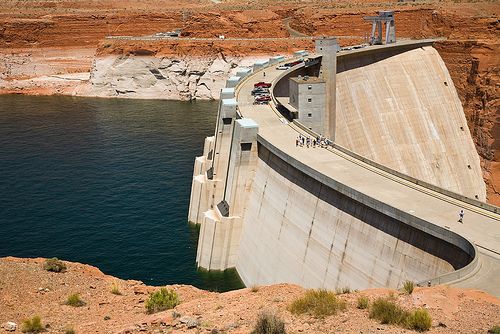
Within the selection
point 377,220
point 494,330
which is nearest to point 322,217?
point 377,220

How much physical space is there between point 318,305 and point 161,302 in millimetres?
8268

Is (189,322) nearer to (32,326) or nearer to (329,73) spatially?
(32,326)

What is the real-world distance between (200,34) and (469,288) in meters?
97.3

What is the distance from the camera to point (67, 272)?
105ft

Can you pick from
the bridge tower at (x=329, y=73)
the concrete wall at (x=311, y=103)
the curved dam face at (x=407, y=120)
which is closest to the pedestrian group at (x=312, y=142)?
the concrete wall at (x=311, y=103)

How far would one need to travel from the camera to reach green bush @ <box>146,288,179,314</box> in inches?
1001

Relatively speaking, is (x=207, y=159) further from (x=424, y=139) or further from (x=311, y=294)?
(x=311, y=294)

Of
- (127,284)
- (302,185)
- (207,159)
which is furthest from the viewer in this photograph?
(207,159)

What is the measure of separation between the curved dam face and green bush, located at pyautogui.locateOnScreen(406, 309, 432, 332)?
40.8 meters

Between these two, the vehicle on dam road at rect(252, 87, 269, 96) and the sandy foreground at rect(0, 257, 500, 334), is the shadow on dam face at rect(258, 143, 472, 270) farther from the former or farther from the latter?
the vehicle on dam road at rect(252, 87, 269, 96)

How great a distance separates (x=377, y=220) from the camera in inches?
1145

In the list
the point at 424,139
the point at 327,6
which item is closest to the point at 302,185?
the point at 424,139

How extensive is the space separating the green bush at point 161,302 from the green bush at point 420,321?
1130 centimetres

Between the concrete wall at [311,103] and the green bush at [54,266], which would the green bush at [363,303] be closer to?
the green bush at [54,266]
